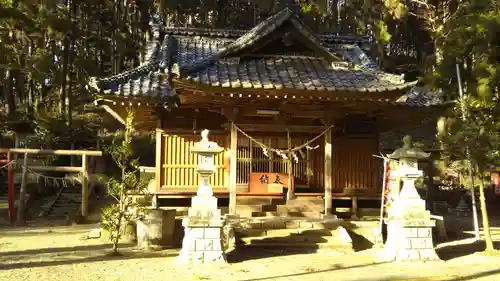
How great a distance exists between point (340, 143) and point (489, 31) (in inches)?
409

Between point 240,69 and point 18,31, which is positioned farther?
point 18,31

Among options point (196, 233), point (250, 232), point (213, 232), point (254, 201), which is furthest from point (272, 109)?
point (196, 233)

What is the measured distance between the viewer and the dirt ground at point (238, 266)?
8.30m

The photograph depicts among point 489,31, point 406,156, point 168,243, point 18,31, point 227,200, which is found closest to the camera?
point 406,156

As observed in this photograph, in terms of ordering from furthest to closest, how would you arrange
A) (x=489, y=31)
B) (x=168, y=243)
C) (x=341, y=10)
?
1. (x=341, y=10)
2. (x=489, y=31)
3. (x=168, y=243)

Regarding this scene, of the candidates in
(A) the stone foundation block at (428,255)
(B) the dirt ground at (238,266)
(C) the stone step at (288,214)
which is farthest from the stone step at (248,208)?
(A) the stone foundation block at (428,255)

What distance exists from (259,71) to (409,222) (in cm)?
531

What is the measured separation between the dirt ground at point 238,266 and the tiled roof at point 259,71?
3946 millimetres

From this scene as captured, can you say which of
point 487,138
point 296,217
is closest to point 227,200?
point 296,217

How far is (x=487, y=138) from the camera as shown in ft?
34.5

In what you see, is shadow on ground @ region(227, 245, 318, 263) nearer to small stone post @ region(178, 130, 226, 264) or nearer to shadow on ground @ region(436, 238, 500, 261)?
small stone post @ region(178, 130, 226, 264)

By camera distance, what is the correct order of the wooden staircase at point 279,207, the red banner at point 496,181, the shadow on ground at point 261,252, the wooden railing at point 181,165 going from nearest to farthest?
1. the shadow on ground at point 261,252
2. the wooden staircase at point 279,207
3. the wooden railing at point 181,165
4. the red banner at point 496,181

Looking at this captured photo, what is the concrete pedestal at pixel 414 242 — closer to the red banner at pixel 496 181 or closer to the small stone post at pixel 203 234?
the small stone post at pixel 203 234

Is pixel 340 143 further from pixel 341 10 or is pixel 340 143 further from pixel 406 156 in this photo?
pixel 341 10
